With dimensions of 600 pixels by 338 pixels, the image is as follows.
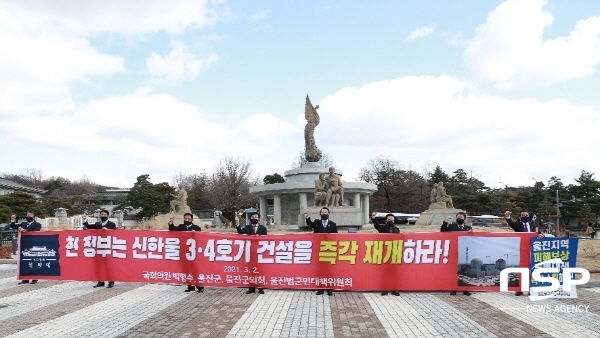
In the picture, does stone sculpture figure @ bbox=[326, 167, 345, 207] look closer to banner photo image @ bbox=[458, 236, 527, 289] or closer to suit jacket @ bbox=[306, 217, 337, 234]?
suit jacket @ bbox=[306, 217, 337, 234]

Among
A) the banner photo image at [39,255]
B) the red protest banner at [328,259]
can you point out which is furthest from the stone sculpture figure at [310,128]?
the red protest banner at [328,259]

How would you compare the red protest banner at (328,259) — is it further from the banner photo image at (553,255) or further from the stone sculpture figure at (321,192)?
the stone sculpture figure at (321,192)

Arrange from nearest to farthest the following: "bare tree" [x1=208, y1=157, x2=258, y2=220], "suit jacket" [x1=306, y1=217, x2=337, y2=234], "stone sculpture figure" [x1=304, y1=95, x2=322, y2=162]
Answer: "suit jacket" [x1=306, y1=217, x2=337, y2=234], "stone sculpture figure" [x1=304, y1=95, x2=322, y2=162], "bare tree" [x1=208, y1=157, x2=258, y2=220]

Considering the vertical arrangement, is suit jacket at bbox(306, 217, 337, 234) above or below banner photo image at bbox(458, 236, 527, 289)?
above

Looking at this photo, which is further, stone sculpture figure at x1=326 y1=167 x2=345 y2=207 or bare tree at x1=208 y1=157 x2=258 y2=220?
bare tree at x1=208 y1=157 x2=258 y2=220

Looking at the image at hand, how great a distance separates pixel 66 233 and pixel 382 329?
8467mm

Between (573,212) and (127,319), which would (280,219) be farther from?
(573,212)

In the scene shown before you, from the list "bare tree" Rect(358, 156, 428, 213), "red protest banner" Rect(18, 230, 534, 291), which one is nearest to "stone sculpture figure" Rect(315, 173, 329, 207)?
"red protest banner" Rect(18, 230, 534, 291)

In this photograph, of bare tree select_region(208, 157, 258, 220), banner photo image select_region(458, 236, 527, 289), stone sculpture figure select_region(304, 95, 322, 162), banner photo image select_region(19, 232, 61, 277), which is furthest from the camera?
bare tree select_region(208, 157, 258, 220)

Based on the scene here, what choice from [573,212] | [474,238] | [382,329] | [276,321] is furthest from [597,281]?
[573,212]

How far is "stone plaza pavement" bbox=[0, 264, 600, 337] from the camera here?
23.5 ft

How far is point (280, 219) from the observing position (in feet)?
110

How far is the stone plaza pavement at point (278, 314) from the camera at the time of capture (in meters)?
7.16

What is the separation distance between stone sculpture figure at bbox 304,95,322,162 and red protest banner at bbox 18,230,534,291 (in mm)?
25227
